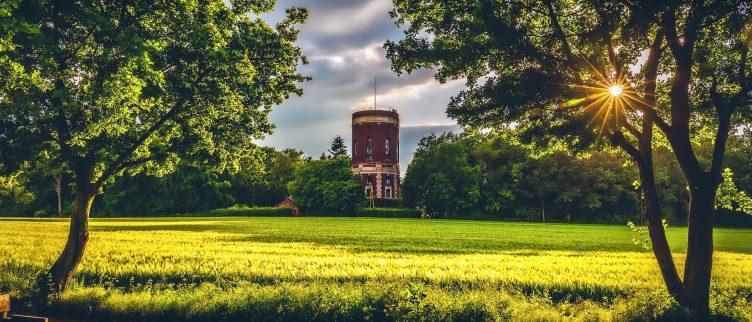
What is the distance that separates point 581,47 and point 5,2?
929cm

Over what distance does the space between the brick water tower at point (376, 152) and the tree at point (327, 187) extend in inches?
791

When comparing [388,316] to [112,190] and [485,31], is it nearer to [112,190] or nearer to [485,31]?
[485,31]

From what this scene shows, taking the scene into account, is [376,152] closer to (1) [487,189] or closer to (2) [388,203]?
(2) [388,203]

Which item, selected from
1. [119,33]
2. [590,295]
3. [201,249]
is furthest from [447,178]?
[119,33]

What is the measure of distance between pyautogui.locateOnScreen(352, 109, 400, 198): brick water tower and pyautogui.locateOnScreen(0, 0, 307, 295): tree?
283ft

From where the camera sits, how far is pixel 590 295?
35.9 feet

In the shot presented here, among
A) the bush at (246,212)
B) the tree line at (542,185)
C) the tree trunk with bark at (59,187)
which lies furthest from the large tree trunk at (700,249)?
the tree trunk with bark at (59,187)

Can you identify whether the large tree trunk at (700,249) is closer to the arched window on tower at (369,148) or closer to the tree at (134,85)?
the tree at (134,85)

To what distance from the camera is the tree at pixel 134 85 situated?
7801 millimetres

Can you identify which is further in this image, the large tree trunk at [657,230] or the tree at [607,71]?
the large tree trunk at [657,230]

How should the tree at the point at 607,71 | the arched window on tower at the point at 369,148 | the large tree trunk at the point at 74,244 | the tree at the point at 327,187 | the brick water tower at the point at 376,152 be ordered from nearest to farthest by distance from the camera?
the tree at the point at 607,71 → the large tree trunk at the point at 74,244 → the tree at the point at 327,187 → the brick water tower at the point at 376,152 → the arched window on tower at the point at 369,148

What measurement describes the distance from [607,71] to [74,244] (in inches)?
466

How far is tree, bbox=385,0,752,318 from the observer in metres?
7.63

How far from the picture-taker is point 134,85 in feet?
27.3
